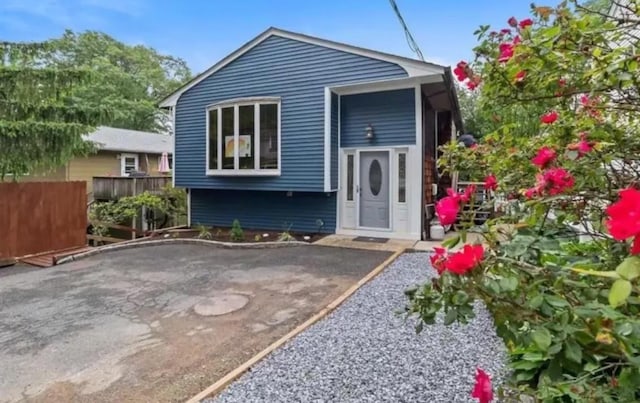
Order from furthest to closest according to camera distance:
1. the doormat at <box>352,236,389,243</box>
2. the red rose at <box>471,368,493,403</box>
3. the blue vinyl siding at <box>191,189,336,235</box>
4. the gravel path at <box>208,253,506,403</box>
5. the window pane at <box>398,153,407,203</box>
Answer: the blue vinyl siding at <box>191,189,336,235</box> < the window pane at <box>398,153,407,203</box> < the doormat at <box>352,236,389,243</box> < the gravel path at <box>208,253,506,403</box> < the red rose at <box>471,368,493,403</box>

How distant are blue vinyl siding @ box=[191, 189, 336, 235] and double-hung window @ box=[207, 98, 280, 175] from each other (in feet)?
3.26

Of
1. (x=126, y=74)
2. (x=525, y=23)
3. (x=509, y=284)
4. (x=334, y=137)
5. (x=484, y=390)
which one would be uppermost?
Answer: (x=126, y=74)

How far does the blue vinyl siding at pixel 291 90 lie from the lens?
30.2 feet

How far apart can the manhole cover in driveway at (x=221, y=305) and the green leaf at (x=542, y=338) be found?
395cm

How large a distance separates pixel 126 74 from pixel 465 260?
101 ft

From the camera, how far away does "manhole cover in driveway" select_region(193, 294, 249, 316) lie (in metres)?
4.58

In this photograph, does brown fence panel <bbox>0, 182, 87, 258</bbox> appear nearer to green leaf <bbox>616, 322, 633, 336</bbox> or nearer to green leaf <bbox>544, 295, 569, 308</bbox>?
green leaf <bbox>544, 295, 569, 308</bbox>

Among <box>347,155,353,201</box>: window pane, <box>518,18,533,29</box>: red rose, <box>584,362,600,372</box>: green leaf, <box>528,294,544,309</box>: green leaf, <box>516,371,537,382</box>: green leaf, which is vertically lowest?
<box>516,371,537,382</box>: green leaf

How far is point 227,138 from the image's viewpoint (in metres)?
Result: 10.1

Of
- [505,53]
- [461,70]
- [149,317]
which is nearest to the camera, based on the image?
[505,53]

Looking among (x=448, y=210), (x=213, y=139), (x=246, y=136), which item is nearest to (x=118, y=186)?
(x=213, y=139)

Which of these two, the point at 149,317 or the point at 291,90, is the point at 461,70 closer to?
the point at 149,317

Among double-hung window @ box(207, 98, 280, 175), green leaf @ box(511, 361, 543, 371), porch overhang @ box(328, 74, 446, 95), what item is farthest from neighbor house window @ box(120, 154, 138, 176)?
green leaf @ box(511, 361, 543, 371)

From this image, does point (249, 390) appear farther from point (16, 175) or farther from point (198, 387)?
point (16, 175)
